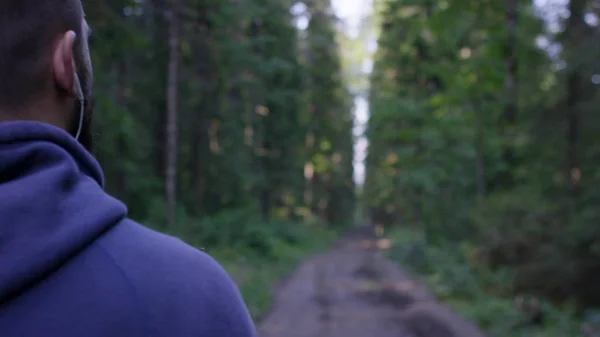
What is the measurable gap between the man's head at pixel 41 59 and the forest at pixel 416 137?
4.10m

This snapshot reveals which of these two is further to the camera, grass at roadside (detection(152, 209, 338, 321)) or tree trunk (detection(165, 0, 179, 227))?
tree trunk (detection(165, 0, 179, 227))

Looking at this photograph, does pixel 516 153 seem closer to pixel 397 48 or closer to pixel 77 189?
pixel 397 48

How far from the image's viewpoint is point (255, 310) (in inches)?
459

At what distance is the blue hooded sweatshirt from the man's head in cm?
8

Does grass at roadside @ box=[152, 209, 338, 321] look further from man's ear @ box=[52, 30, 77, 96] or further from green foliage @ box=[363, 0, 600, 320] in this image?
man's ear @ box=[52, 30, 77, 96]

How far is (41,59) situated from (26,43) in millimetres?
42

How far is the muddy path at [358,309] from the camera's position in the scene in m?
10.2

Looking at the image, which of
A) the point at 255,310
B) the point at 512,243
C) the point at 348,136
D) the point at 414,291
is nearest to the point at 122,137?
the point at 255,310

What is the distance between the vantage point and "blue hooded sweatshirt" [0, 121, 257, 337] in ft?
3.36

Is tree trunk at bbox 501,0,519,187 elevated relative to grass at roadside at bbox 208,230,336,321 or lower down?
elevated

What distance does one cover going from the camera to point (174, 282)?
111 centimetres

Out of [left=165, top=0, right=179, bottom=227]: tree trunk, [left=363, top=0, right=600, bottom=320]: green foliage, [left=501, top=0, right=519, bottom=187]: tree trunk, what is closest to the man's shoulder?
[left=363, top=0, right=600, bottom=320]: green foliage

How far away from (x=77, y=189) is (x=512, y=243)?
1461 centimetres

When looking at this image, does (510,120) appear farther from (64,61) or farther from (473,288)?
(64,61)
